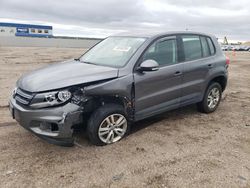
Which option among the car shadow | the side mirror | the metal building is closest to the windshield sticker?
the side mirror

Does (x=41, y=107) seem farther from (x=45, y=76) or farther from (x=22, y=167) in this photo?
(x=22, y=167)

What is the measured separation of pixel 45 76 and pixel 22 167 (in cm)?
130

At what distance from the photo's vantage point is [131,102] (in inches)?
157

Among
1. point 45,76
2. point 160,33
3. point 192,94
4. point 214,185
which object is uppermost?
point 160,33

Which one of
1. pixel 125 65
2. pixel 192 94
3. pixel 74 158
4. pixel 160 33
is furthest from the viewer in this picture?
pixel 192 94

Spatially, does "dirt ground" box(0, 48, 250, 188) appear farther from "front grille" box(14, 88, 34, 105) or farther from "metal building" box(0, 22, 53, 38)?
"metal building" box(0, 22, 53, 38)

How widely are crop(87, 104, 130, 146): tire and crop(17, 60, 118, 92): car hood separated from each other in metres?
0.48

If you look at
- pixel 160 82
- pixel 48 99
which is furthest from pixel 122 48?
pixel 48 99

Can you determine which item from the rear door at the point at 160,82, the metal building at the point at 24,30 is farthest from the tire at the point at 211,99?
the metal building at the point at 24,30

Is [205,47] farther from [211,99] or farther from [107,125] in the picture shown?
[107,125]

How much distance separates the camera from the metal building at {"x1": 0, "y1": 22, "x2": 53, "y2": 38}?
54431mm

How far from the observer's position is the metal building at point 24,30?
54.4 m

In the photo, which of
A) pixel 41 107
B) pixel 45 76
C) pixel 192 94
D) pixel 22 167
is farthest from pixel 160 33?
pixel 22 167

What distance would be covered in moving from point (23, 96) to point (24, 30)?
58.5 meters
